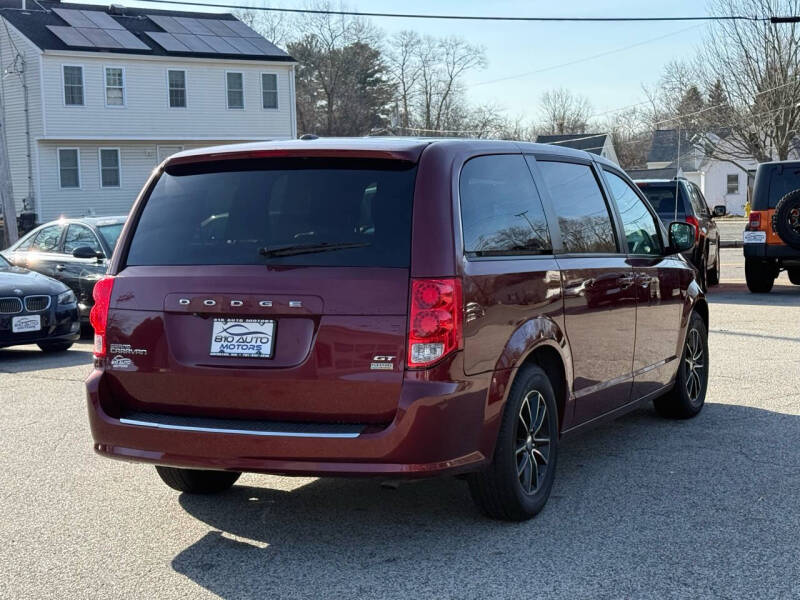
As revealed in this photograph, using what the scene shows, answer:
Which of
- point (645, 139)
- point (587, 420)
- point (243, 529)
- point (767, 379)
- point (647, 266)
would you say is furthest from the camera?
point (645, 139)

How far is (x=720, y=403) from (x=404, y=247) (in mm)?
4445

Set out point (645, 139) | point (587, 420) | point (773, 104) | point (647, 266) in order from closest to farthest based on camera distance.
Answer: point (587, 420)
point (647, 266)
point (773, 104)
point (645, 139)

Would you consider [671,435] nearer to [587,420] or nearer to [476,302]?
[587,420]

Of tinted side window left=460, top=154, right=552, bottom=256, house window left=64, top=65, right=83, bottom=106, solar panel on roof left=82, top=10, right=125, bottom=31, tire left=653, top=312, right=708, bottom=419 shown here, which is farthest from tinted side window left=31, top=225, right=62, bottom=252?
solar panel on roof left=82, top=10, right=125, bottom=31

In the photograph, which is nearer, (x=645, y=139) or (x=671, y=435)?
(x=671, y=435)

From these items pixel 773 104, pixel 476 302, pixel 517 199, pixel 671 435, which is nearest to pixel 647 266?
A: pixel 671 435

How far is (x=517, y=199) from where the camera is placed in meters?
5.23

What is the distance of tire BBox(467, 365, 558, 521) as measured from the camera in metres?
4.80

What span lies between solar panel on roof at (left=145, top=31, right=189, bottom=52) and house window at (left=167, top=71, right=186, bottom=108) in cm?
85

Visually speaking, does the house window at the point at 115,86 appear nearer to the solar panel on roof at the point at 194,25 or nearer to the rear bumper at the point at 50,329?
the solar panel on roof at the point at 194,25

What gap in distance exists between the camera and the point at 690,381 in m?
7.48

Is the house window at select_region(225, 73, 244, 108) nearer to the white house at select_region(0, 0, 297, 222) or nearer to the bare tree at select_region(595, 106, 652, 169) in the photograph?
the white house at select_region(0, 0, 297, 222)

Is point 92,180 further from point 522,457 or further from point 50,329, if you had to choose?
point 522,457

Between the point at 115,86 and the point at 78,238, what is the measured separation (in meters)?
26.2
